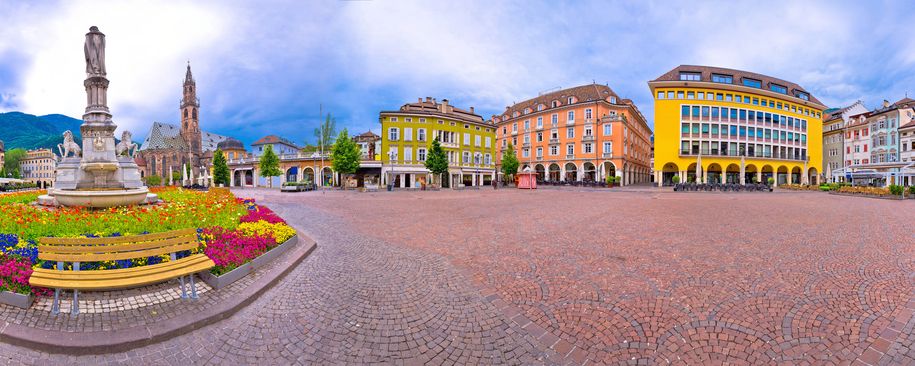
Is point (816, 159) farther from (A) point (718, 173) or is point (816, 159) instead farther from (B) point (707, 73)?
(B) point (707, 73)

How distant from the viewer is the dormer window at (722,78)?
56719 mm

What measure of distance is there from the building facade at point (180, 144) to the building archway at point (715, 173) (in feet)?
339

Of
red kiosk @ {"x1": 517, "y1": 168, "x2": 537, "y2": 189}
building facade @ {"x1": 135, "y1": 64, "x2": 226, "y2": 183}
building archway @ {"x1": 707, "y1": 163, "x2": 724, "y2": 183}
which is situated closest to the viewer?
red kiosk @ {"x1": 517, "y1": 168, "x2": 537, "y2": 189}

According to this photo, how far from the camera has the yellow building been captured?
54719mm

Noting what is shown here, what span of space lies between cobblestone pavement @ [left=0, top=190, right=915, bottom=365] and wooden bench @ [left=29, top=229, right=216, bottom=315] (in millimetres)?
761

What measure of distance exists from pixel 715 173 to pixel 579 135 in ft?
76.5

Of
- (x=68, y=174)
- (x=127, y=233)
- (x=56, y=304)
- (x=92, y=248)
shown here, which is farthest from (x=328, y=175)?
(x=56, y=304)

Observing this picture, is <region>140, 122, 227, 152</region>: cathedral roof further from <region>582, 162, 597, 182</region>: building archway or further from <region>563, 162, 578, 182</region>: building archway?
<region>582, 162, 597, 182</region>: building archway

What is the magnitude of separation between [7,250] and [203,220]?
141 inches

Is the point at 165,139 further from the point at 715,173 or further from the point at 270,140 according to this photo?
the point at 715,173

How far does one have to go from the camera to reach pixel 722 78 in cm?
5719

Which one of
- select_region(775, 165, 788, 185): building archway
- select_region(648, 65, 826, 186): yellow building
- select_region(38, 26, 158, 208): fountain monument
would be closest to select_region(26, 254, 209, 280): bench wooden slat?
select_region(38, 26, 158, 208): fountain monument

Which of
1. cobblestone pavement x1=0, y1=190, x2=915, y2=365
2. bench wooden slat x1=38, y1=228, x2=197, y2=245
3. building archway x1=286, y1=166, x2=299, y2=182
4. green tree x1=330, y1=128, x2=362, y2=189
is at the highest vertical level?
green tree x1=330, y1=128, x2=362, y2=189

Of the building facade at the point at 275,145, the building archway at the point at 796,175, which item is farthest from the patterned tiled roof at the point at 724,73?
the building facade at the point at 275,145
